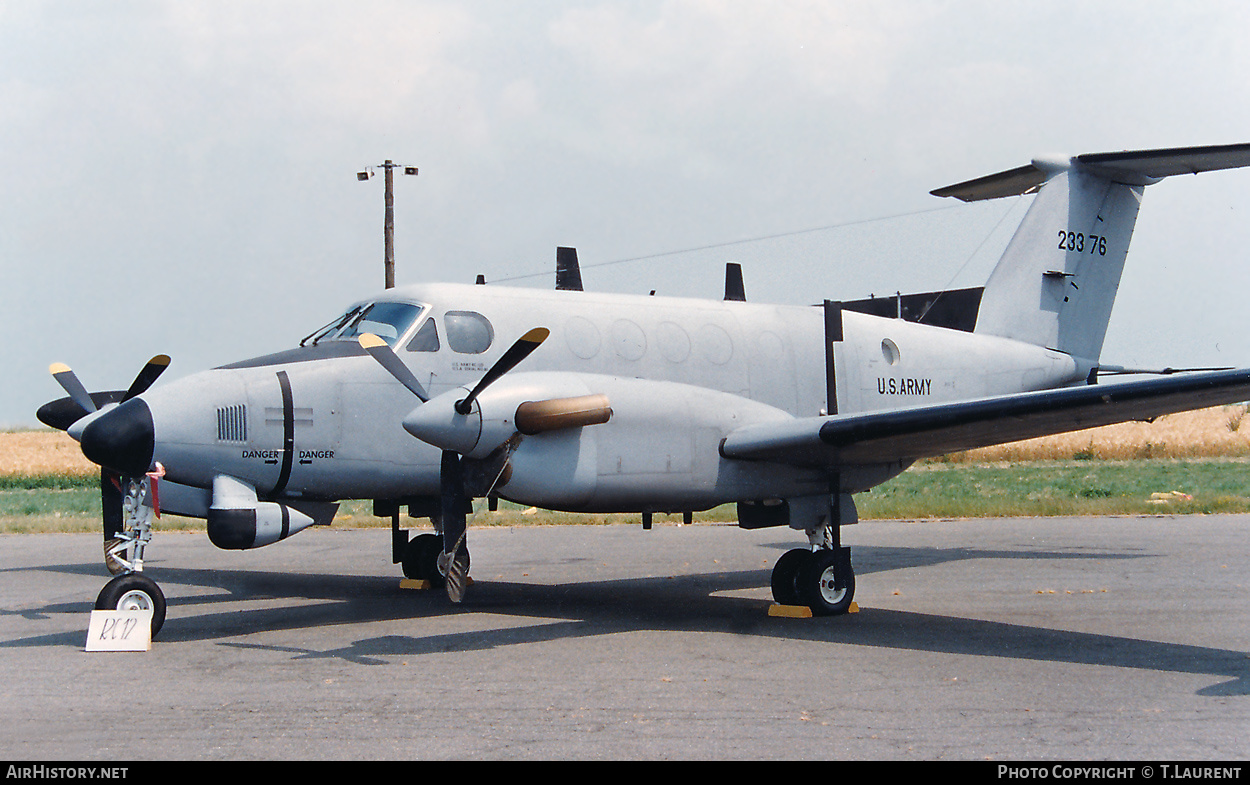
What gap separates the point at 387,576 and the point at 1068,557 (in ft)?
32.5

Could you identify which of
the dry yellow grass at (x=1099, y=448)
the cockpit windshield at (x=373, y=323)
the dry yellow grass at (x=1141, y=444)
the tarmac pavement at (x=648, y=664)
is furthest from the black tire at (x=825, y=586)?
the dry yellow grass at (x=1099, y=448)

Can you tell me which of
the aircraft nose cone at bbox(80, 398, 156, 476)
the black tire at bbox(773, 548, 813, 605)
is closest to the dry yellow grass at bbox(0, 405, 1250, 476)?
the black tire at bbox(773, 548, 813, 605)

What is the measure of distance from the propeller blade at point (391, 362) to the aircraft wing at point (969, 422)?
3125mm

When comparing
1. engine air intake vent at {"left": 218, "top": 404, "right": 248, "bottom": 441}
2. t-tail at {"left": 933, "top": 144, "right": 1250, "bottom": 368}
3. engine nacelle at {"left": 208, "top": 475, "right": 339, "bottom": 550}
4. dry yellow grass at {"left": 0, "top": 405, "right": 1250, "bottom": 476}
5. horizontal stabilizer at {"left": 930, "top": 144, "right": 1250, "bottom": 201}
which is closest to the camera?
engine nacelle at {"left": 208, "top": 475, "right": 339, "bottom": 550}

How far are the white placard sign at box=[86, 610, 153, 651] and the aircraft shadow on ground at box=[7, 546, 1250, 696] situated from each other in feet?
2.23

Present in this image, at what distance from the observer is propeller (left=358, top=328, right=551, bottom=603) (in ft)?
30.9

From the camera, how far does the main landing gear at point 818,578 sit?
11.1 meters

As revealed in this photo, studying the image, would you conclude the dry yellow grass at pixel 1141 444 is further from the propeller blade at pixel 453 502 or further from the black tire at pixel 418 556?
the propeller blade at pixel 453 502

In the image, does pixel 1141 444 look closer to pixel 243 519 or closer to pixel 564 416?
pixel 564 416

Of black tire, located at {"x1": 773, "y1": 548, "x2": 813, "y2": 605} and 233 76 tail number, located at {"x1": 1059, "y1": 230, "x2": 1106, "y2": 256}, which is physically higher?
233 76 tail number, located at {"x1": 1059, "y1": 230, "x2": 1106, "y2": 256}

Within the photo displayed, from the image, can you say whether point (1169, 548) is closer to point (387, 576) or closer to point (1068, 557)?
point (1068, 557)

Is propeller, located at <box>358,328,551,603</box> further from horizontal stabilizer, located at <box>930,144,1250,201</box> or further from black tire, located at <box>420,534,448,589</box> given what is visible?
horizontal stabilizer, located at <box>930,144,1250,201</box>

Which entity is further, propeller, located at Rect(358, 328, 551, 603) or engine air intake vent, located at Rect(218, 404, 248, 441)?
engine air intake vent, located at Rect(218, 404, 248, 441)
